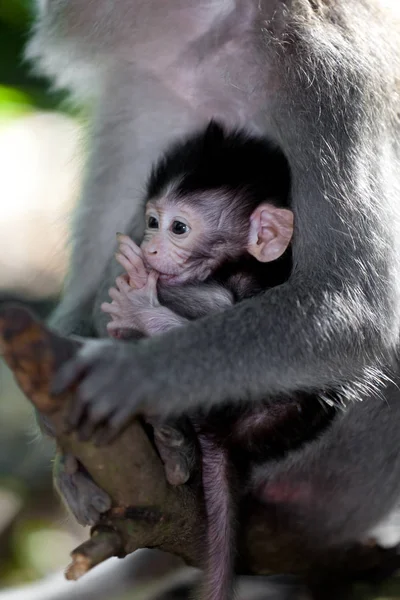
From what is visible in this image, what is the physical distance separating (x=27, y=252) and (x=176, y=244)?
6.62 ft

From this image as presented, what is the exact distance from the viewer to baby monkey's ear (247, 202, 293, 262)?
2398 millimetres

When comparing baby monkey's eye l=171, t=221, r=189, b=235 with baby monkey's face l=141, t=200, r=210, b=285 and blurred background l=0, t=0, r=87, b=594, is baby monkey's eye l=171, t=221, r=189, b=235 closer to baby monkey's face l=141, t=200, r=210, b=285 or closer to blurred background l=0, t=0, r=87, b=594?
baby monkey's face l=141, t=200, r=210, b=285

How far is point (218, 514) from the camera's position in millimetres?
2299

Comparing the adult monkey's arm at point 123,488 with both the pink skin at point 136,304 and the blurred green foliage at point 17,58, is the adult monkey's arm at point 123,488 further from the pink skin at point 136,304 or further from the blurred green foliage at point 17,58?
the blurred green foliage at point 17,58

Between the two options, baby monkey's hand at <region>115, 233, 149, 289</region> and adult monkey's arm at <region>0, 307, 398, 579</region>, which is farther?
baby monkey's hand at <region>115, 233, 149, 289</region>

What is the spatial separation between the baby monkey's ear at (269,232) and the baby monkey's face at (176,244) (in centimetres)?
14

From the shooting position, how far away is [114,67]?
282cm

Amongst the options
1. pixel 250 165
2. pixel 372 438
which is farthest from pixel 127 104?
pixel 372 438

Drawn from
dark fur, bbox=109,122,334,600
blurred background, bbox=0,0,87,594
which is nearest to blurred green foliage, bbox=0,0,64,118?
blurred background, bbox=0,0,87,594

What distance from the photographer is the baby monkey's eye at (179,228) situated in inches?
98.7

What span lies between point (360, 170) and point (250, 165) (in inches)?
12.3

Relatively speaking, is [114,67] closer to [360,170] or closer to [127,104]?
[127,104]

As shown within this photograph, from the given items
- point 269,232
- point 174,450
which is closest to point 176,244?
point 269,232

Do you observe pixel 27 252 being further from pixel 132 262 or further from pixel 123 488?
pixel 123 488
